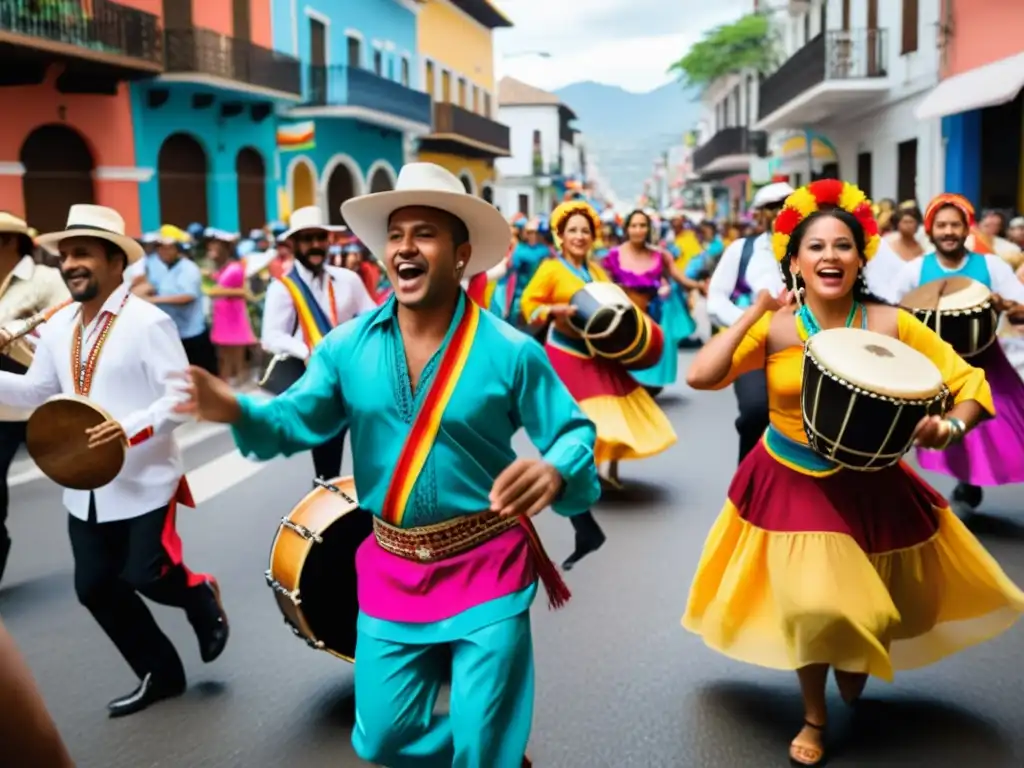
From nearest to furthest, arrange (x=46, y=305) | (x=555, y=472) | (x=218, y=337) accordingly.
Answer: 1. (x=555, y=472)
2. (x=46, y=305)
3. (x=218, y=337)

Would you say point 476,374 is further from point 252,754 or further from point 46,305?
point 46,305

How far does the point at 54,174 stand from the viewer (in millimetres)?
20375

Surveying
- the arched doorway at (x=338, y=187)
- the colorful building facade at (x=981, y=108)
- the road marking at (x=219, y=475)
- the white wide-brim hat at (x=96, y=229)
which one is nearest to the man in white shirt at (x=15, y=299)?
the white wide-brim hat at (x=96, y=229)

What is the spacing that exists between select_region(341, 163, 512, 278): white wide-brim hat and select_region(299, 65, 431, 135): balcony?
26.6 metres

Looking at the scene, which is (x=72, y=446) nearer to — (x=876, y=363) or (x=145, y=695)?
(x=145, y=695)

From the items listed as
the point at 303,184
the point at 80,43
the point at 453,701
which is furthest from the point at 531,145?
the point at 453,701

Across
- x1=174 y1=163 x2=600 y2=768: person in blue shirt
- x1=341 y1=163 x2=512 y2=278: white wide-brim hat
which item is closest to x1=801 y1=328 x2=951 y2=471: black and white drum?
x1=174 y1=163 x2=600 y2=768: person in blue shirt

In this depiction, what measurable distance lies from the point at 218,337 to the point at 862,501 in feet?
37.9

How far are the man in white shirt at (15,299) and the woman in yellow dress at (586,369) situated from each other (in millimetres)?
2982

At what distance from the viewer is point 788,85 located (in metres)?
31.5

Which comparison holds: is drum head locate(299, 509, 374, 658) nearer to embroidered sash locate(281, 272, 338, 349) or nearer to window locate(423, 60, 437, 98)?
embroidered sash locate(281, 272, 338, 349)

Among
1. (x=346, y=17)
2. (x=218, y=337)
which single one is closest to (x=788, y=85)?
(x=346, y=17)

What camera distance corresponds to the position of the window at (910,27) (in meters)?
24.4

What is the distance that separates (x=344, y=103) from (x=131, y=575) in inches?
1043
